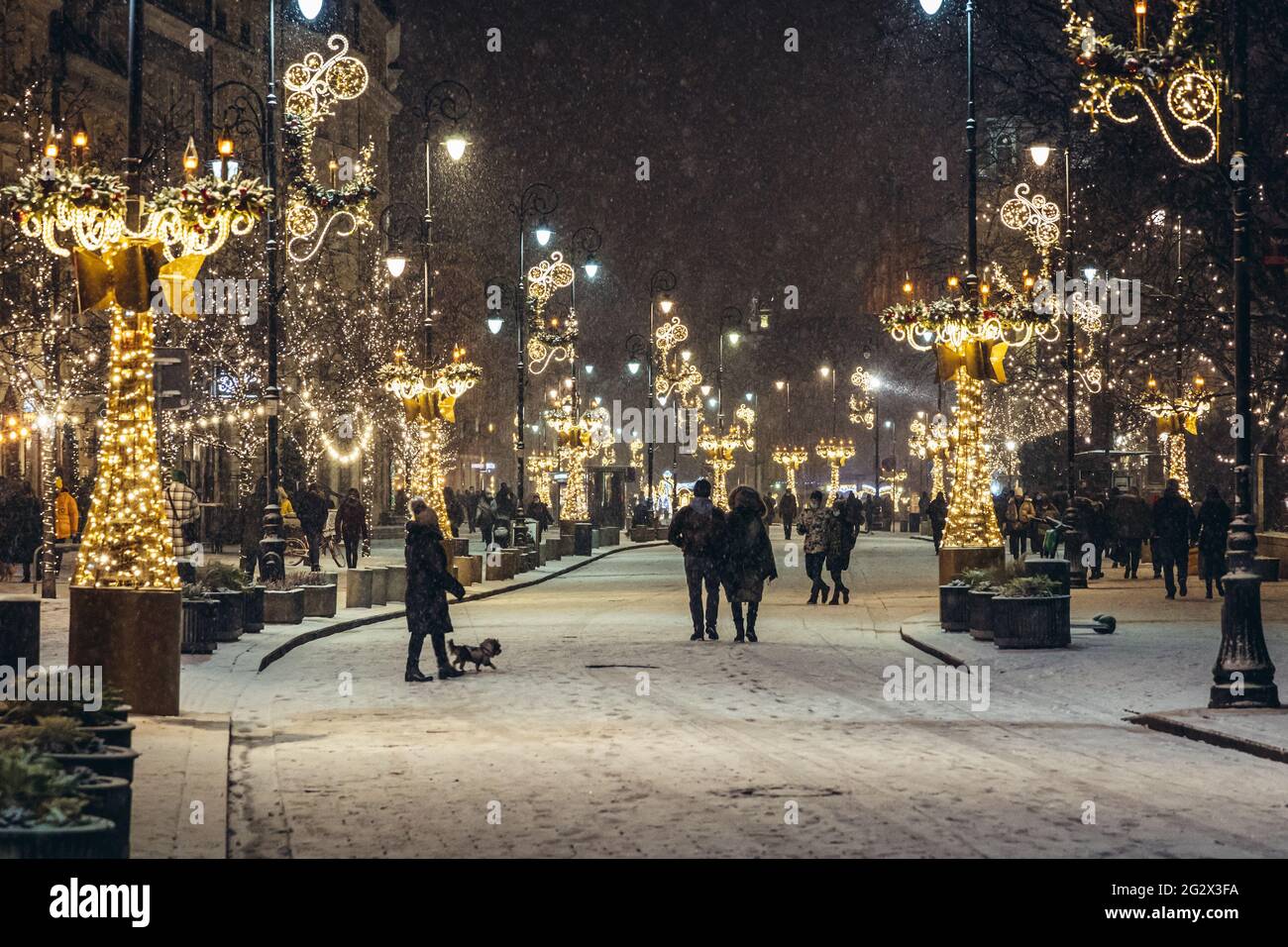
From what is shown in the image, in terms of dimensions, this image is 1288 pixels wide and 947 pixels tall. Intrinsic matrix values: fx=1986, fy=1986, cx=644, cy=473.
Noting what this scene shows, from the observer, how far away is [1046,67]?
3094cm

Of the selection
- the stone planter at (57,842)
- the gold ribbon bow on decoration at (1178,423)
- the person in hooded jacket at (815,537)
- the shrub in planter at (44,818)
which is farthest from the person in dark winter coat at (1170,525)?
the stone planter at (57,842)

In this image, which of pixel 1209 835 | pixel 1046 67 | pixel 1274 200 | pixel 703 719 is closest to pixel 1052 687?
pixel 703 719

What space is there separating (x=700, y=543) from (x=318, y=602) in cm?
626

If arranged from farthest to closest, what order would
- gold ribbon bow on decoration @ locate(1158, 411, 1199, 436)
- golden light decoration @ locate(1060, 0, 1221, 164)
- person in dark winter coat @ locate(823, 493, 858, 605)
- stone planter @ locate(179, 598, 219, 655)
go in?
gold ribbon bow on decoration @ locate(1158, 411, 1199, 436), person in dark winter coat @ locate(823, 493, 858, 605), stone planter @ locate(179, 598, 219, 655), golden light decoration @ locate(1060, 0, 1221, 164)

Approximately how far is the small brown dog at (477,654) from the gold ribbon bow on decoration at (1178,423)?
3343cm

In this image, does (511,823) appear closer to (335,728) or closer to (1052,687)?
(335,728)

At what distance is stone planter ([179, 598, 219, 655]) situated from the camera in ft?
68.9

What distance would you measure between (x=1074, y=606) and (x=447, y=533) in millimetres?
13246

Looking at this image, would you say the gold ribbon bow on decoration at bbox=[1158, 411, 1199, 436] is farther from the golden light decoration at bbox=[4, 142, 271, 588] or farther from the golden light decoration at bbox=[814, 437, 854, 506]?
the golden light decoration at bbox=[814, 437, 854, 506]

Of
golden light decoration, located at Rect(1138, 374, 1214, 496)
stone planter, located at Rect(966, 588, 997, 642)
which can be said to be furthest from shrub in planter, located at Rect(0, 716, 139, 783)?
golden light decoration, located at Rect(1138, 374, 1214, 496)

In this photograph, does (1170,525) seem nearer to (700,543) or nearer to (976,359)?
(976,359)

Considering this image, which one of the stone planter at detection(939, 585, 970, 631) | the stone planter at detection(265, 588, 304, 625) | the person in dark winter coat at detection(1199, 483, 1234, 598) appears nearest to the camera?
the stone planter at detection(939, 585, 970, 631)

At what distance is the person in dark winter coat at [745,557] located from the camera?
23.4m

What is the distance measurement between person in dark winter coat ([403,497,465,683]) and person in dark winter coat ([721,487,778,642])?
4841 millimetres
